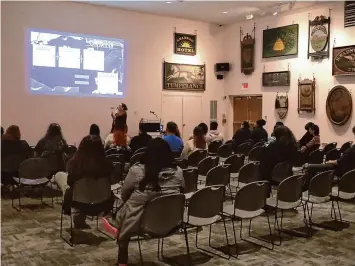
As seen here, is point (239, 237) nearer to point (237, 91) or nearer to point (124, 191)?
point (124, 191)

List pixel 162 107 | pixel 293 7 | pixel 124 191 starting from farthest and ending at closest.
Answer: pixel 162 107, pixel 293 7, pixel 124 191

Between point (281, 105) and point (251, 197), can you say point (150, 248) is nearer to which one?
point (251, 197)

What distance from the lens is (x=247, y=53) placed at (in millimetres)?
14820

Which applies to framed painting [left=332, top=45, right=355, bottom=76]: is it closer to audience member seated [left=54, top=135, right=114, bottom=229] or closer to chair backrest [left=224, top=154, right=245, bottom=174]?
chair backrest [left=224, top=154, right=245, bottom=174]

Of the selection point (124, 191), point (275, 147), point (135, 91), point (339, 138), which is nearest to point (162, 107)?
point (135, 91)

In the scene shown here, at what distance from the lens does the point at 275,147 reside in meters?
6.31

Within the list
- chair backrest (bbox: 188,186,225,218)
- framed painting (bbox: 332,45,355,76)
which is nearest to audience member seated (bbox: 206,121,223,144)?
framed painting (bbox: 332,45,355,76)

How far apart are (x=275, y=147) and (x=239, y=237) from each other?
→ 5.26 feet

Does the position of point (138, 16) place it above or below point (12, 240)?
above

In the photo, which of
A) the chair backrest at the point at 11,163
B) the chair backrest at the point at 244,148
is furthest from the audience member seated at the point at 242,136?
the chair backrest at the point at 11,163

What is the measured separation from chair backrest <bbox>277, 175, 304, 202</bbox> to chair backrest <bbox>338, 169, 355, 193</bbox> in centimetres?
77

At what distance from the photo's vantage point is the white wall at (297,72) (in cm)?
1214

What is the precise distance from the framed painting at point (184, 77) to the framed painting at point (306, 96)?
3537 mm

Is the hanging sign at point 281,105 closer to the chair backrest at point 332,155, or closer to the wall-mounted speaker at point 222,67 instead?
the wall-mounted speaker at point 222,67
